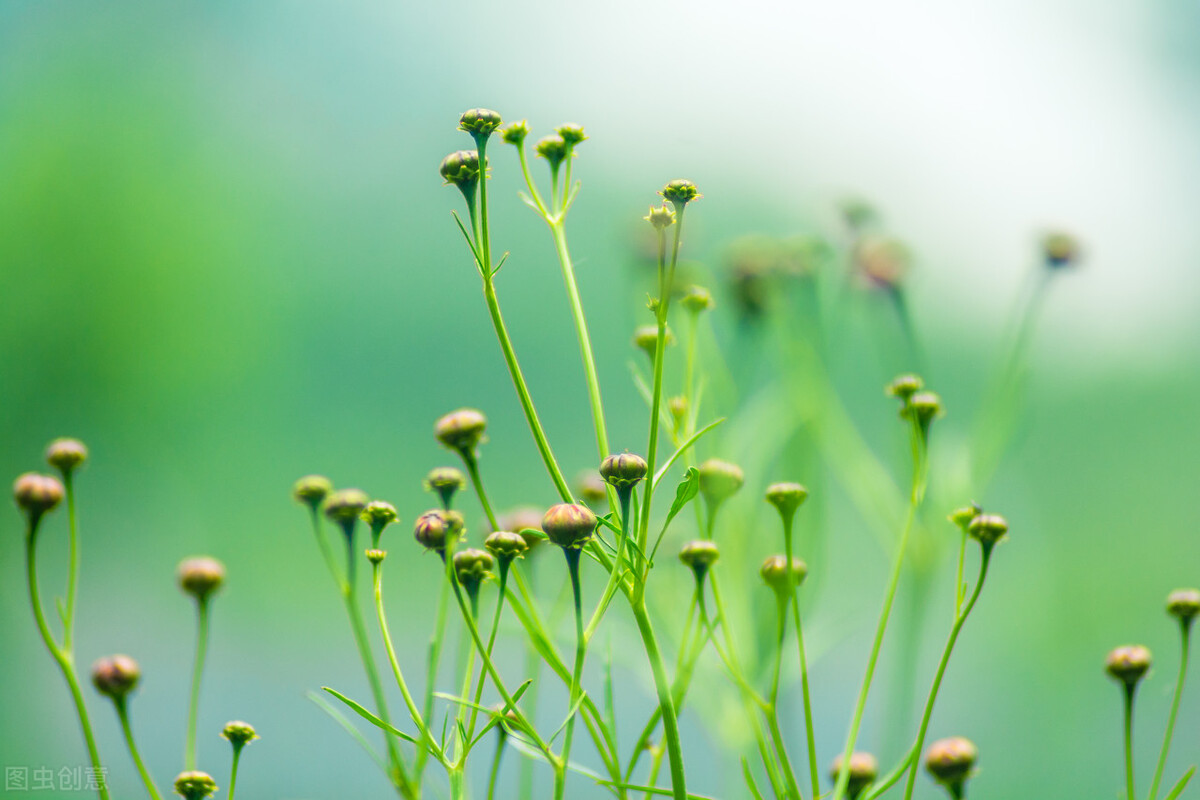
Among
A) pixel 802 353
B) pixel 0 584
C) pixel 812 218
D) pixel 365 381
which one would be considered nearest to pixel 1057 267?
pixel 802 353

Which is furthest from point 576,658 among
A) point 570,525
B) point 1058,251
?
point 1058,251

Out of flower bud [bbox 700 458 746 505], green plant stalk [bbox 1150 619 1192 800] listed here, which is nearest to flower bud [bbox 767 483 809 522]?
flower bud [bbox 700 458 746 505]

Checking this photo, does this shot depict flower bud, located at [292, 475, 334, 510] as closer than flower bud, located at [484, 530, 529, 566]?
No

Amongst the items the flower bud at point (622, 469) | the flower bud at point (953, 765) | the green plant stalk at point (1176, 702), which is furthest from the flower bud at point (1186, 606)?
the flower bud at point (622, 469)

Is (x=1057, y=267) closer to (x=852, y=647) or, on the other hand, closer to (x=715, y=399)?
(x=715, y=399)

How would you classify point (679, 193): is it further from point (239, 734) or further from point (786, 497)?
point (239, 734)

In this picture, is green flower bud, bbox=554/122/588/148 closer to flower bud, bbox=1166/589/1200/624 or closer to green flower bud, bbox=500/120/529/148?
green flower bud, bbox=500/120/529/148
